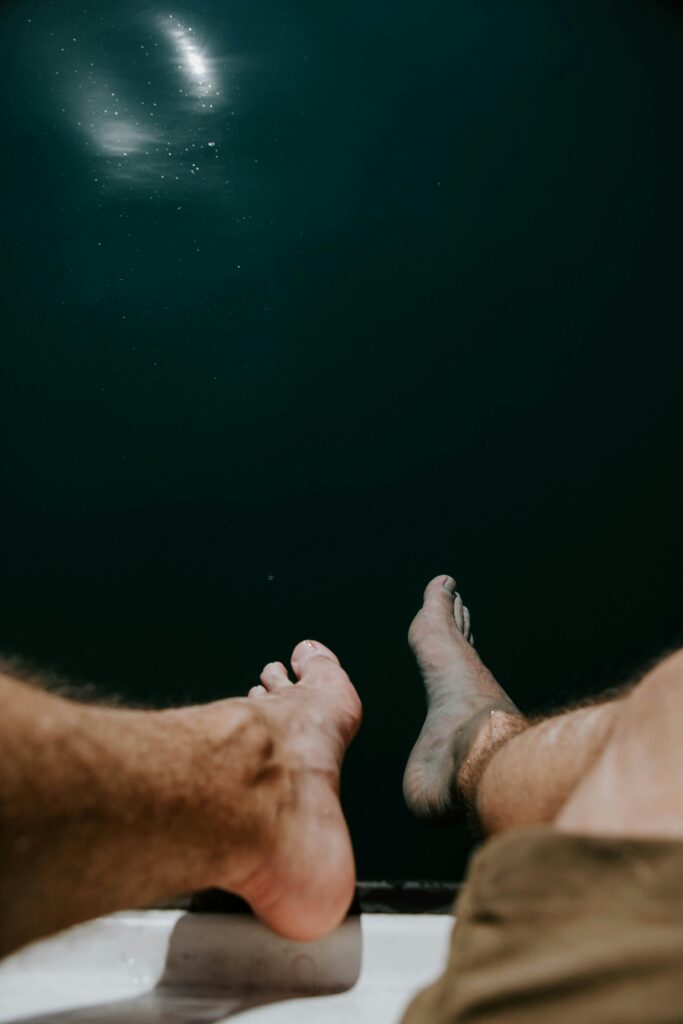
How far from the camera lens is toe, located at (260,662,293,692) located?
3.57ft

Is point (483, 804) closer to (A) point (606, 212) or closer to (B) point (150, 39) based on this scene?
(A) point (606, 212)

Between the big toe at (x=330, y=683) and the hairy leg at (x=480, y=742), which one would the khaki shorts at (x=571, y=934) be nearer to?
the hairy leg at (x=480, y=742)

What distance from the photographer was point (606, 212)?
5.20ft

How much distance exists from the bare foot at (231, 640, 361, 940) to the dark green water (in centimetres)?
61

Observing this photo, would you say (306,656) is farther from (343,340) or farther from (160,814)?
(343,340)

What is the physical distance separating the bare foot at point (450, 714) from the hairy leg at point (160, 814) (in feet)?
0.74

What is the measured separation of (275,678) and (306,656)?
6 centimetres

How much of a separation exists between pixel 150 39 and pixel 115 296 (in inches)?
25.0

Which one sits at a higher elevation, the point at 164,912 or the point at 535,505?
the point at 535,505

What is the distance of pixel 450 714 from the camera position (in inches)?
41.7

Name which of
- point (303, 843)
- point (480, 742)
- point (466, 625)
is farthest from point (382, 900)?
point (466, 625)

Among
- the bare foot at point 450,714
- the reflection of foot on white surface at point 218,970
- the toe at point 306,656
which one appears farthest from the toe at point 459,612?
the reflection of foot on white surface at point 218,970

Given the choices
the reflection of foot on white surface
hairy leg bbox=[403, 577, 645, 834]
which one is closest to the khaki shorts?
hairy leg bbox=[403, 577, 645, 834]

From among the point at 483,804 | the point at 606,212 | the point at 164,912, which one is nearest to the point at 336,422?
the point at 606,212
